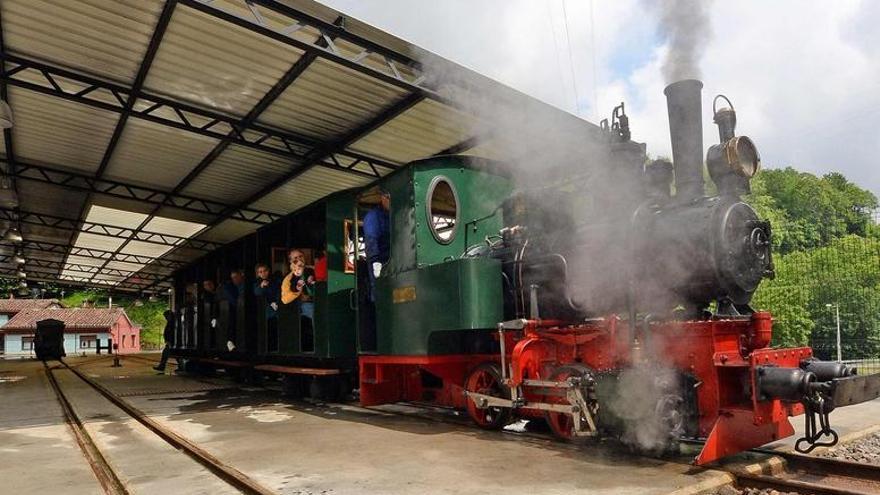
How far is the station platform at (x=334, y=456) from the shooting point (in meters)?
4.17

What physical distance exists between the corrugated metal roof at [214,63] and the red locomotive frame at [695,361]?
497cm

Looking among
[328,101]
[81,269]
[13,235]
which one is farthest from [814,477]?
[81,269]

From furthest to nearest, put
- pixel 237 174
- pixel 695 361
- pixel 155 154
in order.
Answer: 1. pixel 237 174
2. pixel 155 154
3. pixel 695 361

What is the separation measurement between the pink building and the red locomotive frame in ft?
149

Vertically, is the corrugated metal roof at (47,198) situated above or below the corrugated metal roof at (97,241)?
above

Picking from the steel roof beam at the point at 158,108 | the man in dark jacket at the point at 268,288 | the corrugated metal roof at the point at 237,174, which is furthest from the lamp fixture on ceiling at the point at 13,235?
the man in dark jacket at the point at 268,288

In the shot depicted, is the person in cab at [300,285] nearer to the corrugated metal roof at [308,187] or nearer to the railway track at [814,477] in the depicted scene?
the corrugated metal roof at [308,187]

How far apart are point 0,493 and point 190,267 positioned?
12.5 m

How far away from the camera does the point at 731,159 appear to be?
4492mm

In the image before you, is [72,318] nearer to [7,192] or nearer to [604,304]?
[7,192]

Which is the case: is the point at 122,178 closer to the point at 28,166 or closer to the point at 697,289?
the point at 28,166

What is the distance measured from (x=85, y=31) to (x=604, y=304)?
7570 millimetres

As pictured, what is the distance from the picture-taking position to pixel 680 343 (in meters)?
4.50

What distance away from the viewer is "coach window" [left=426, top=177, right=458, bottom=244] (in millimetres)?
6488
